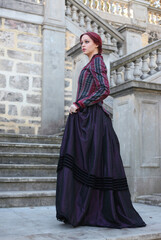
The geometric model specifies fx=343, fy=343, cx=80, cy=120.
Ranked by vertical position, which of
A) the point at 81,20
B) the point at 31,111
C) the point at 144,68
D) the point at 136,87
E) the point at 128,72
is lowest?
the point at 31,111

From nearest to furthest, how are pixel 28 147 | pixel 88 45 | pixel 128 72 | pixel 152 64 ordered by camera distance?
pixel 88 45 < pixel 28 147 < pixel 128 72 < pixel 152 64

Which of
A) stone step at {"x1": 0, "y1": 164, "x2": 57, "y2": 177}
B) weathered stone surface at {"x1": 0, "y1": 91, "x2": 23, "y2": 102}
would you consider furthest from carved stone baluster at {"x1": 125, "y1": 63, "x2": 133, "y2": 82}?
weathered stone surface at {"x1": 0, "y1": 91, "x2": 23, "y2": 102}

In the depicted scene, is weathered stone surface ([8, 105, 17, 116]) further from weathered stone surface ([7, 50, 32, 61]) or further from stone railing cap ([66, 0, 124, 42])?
stone railing cap ([66, 0, 124, 42])

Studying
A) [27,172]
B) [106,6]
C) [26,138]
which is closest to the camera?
[27,172]

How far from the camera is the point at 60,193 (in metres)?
2.96

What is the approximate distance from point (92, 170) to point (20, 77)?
5150 millimetres

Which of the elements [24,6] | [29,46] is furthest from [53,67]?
[24,6]

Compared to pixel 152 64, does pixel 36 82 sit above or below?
below

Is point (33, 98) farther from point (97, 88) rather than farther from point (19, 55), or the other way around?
point (97, 88)

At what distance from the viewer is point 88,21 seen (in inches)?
352

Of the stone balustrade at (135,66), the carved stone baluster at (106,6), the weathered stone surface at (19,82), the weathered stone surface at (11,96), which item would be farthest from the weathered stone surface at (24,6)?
the carved stone baluster at (106,6)

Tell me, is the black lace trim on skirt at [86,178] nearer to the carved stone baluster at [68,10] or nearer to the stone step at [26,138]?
the stone step at [26,138]

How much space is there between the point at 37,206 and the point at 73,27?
5.49m

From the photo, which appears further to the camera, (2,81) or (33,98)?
(33,98)
